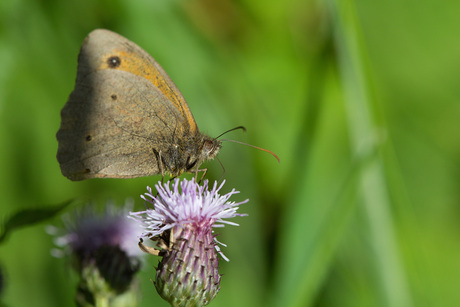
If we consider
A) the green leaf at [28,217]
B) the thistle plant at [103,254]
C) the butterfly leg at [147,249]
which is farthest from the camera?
the thistle plant at [103,254]

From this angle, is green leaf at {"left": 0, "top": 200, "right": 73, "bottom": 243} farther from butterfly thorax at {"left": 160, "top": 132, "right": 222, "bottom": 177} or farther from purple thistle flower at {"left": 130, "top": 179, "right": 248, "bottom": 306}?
butterfly thorax at {"left": 160, "top": 132, "right": 222, "bottom": 177}

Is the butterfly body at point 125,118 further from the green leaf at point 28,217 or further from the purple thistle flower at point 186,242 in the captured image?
the green leaf at point 28,217

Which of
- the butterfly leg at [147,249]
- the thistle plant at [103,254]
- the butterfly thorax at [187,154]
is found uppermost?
the butterfly thorax at [187,154]

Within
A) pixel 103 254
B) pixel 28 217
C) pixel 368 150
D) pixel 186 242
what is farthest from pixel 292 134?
pixel 28 217

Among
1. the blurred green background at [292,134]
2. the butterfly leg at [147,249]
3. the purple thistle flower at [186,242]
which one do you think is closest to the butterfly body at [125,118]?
the purple thistle flower at [186,242]

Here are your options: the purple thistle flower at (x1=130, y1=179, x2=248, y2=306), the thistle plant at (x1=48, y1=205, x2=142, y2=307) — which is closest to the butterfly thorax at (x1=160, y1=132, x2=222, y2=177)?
the purple thistle flower at (x1=130, y1=179, x2=248, y2=306)

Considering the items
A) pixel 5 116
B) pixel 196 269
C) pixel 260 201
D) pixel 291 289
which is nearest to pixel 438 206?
pixel 260 201

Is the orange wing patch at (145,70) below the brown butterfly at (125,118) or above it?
above
